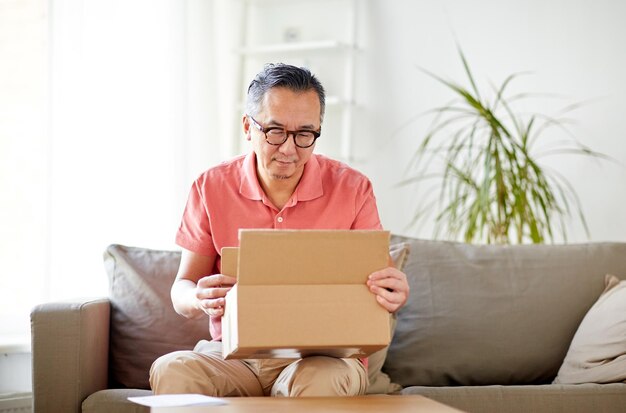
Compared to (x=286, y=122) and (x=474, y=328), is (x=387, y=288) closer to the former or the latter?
(x=286, y=122)

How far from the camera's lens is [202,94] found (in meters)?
3.71

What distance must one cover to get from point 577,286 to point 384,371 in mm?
640

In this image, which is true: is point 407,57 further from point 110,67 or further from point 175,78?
point 110,67

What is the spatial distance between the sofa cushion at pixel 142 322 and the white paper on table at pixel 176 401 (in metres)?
0.82

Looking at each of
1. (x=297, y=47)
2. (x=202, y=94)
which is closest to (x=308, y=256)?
(x=202, y=94)

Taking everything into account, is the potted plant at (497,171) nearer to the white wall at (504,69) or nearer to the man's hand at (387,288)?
the white wall at (504,69)

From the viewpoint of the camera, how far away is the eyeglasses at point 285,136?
2066 millimetres

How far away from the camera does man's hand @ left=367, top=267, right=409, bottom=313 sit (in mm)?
1753

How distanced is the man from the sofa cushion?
30cm

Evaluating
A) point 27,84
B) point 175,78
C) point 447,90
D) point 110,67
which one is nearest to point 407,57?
point 447,90

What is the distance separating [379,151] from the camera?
3.97m

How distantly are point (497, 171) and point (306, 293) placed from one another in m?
1.70

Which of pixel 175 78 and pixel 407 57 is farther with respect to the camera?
pixel 407 57

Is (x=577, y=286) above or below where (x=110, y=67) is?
below
